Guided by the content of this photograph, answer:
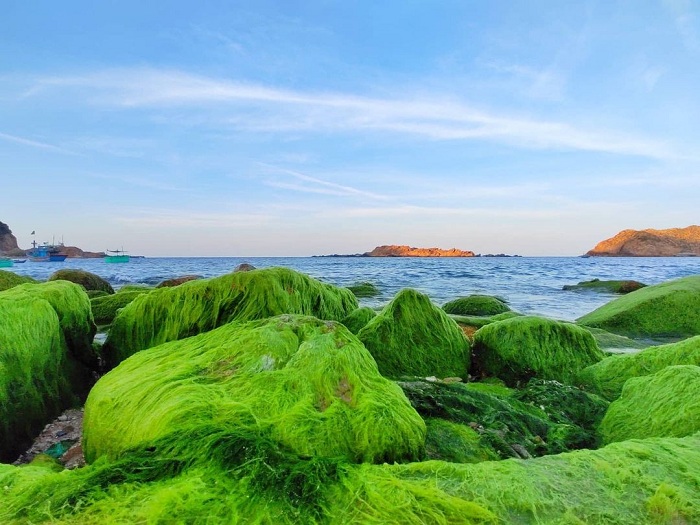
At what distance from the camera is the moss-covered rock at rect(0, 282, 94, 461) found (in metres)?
3.27

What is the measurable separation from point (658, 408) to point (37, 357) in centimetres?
490

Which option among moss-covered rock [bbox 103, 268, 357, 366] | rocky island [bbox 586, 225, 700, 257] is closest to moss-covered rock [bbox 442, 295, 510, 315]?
moss-covered rock [bbox 103, 268, 357, 366]

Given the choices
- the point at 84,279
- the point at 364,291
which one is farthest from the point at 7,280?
the point at 364,291

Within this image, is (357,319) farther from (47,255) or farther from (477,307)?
(47,255)

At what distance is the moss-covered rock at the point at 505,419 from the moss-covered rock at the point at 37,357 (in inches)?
118

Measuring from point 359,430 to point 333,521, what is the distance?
0.72m

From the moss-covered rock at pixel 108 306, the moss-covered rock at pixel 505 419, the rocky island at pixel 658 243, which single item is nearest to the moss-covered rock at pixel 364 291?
the moss-covered rock at pixel 108 306

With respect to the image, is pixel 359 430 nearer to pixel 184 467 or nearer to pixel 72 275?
pixel 184 467

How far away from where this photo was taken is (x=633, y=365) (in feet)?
13.9

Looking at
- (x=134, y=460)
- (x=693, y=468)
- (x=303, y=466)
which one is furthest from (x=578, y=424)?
(x=134, y=460)

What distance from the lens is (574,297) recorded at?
Result: 1662cm

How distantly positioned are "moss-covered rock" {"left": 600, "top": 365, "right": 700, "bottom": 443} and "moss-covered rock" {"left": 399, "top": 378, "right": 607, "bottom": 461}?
185mm

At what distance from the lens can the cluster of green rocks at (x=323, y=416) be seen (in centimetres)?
168

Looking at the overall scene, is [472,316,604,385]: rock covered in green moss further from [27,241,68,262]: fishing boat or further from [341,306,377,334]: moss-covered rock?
[27,241,68,262]: fishing boat
